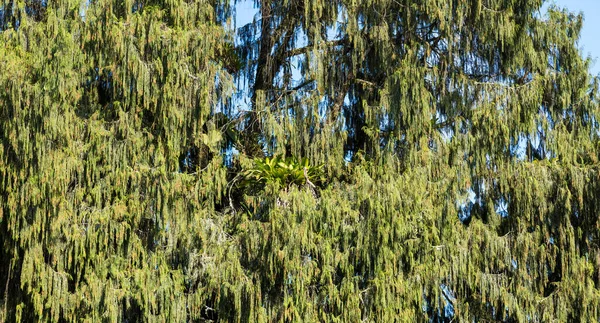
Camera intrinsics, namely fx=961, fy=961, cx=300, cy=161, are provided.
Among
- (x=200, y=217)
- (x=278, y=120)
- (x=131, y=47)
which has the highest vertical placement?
(x=131, y=47)

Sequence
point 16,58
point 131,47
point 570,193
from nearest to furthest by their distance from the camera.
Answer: point 16,58 < point 131,47 < point 570,193

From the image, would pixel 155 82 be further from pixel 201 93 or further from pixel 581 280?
pixel 581 280

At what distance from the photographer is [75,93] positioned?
35.3 ft

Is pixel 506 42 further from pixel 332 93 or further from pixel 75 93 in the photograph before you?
pixel 75 93

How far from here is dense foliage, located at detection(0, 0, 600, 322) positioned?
34.4 ft

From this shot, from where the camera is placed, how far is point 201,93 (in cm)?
1144

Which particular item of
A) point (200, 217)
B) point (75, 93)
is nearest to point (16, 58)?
point (75, 93)

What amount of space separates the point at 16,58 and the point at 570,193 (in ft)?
22.2

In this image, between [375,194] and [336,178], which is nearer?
[375,194]

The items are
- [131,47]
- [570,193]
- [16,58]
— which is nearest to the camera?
[16,58]

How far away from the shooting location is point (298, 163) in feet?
38.9

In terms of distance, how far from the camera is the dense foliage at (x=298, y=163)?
34.4 feet

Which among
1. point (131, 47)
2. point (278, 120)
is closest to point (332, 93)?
point (278, 120)

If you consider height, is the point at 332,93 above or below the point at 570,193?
above
